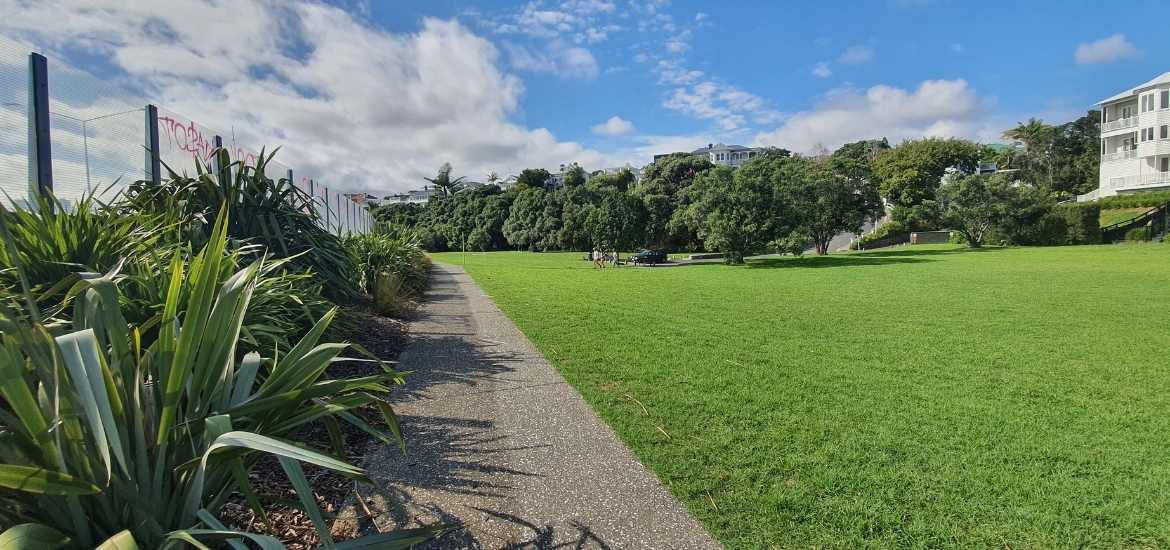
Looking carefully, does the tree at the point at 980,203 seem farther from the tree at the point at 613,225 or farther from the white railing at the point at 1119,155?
the tree at the point at 613,225

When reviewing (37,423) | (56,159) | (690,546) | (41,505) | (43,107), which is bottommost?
(690,546)

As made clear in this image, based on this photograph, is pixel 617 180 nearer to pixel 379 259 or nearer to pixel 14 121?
pixel 379 259

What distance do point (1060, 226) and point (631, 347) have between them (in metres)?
45.3

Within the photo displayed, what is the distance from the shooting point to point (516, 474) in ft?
10.3

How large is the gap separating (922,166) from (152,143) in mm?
62928

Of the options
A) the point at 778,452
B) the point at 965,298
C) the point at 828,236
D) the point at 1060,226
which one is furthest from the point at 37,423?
the point at 1060,226

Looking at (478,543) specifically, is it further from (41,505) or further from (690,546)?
(41,505)

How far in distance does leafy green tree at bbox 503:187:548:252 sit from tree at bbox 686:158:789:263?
25.6 metres

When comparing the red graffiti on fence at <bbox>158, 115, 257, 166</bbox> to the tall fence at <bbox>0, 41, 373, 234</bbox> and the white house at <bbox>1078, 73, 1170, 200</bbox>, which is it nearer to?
the tall fence at <bbox>0, 41, 373, 234</bbox>

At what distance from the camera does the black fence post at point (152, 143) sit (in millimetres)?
6266

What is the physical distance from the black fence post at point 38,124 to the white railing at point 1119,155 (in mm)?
65137

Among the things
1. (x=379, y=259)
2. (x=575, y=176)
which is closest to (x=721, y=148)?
(x=575, y=176)

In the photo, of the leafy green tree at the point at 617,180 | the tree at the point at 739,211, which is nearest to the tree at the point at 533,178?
the leafy green tree at the point at 617,180

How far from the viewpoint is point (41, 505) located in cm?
156
